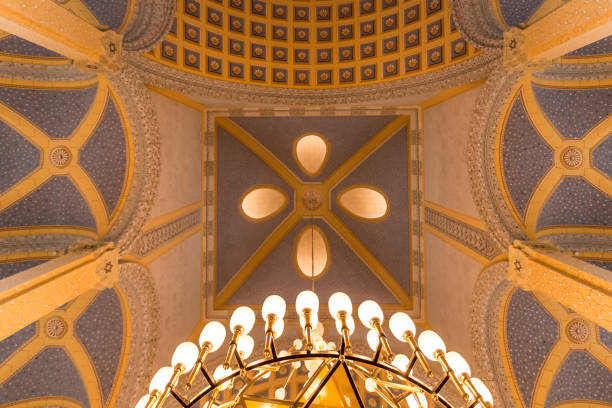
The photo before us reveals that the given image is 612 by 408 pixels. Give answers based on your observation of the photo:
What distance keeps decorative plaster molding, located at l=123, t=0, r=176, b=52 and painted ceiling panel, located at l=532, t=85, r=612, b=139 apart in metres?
5.56

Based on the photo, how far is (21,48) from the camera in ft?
16.8

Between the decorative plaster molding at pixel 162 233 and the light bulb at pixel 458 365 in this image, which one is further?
the decorative plaster molding at pixel 162 233

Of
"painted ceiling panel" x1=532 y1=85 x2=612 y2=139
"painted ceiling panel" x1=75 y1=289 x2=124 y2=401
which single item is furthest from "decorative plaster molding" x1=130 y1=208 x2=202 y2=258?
"painted ceiling panel" x1=532 y1=85 x2=612 y2=139

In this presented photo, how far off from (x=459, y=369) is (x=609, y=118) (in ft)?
14.4

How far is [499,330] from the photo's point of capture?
613 centimetres

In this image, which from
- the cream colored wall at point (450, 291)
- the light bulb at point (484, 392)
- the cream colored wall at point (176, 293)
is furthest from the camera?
the cream colored wall at point (176, 293)

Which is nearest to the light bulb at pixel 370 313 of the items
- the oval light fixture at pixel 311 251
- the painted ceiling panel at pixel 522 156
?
the painted ceiling panel at pixel 522 156

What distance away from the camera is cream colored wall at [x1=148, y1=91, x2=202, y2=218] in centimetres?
657

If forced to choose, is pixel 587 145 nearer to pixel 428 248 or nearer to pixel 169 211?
pixel 428 248

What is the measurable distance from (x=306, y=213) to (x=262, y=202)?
3.35ft

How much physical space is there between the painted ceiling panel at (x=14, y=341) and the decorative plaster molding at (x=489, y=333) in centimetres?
680

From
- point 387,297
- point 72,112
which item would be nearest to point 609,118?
point 387,297

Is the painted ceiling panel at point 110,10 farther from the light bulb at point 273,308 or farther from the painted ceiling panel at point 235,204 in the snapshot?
the light bulb at point 273,308

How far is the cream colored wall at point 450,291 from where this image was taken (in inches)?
258
